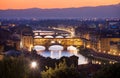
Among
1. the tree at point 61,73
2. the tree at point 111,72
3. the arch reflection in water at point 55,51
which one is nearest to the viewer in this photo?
the tree at point 111,72

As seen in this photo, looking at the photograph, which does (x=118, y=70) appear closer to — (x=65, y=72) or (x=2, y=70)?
A: (x=65, y=72)

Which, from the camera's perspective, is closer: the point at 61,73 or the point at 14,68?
the point at 14,68

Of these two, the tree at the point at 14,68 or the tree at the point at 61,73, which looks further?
the tree at the point at 61,73

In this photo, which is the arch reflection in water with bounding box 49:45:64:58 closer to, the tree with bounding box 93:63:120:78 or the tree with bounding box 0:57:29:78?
the tree with bounding box 93:63:120:78

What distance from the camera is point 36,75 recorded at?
19.4 ft

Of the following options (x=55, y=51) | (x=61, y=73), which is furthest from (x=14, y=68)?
(x=55, y=51)

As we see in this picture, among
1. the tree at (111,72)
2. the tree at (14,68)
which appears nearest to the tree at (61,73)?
the tree at (111,72)

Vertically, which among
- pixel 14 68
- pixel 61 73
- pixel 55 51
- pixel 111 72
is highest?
pixel 14 68

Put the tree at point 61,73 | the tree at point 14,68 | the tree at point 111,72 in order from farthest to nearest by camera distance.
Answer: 1. the tree at point 61,73
2. the tree at point 111,72
3. the tree at point 14,68

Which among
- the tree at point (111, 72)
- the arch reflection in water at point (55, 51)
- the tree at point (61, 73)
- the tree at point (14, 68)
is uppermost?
the tree at point (14, 68)

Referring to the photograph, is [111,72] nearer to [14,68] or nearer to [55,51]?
[14,68]

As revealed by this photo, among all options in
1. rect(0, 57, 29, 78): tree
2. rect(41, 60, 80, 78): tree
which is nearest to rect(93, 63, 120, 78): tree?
rect(41, 60, 80, 78): tree

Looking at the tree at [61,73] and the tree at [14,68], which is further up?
the tree at [14,68]

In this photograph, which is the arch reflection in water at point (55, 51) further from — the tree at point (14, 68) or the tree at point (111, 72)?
the tree at point (14, 68)
